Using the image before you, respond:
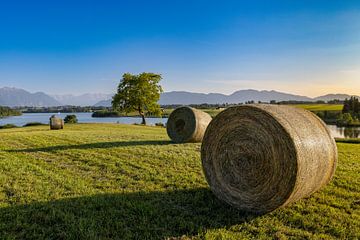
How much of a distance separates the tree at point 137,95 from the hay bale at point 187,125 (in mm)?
27688

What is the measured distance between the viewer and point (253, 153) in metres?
5.62

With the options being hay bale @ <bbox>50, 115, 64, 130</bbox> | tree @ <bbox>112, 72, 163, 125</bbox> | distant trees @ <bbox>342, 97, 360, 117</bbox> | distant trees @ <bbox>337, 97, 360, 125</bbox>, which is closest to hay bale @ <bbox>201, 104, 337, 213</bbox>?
hay bale @ <bbox>50, 115, 64, 130</bbox>

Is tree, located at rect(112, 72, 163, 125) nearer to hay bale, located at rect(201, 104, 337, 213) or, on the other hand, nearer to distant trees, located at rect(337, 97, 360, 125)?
A: hay bale, located at rect(201, 104, 337, 213)

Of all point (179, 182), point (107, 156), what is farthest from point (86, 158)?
point (179, 182)

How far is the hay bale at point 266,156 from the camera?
5.12m

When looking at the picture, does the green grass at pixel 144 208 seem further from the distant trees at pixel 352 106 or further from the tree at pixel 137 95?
the distant trees at pixel 352 106

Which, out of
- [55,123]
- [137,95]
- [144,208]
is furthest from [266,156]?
[137,95]

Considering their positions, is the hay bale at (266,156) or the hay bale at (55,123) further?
the hay bale at (55,123)

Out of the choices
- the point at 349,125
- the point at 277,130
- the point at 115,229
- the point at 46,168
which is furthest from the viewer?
the point at 349,125

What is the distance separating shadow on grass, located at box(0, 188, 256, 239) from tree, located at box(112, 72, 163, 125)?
38.2 meters

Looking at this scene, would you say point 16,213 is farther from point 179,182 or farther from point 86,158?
point 86,158

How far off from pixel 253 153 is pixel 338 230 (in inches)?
69.9

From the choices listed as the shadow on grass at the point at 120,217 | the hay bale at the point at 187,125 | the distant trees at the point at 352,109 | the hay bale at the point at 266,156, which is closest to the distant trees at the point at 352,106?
the distant trees at the point at 352,109

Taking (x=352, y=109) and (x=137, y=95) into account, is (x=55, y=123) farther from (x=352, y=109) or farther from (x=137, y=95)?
(x=352, y=109)
